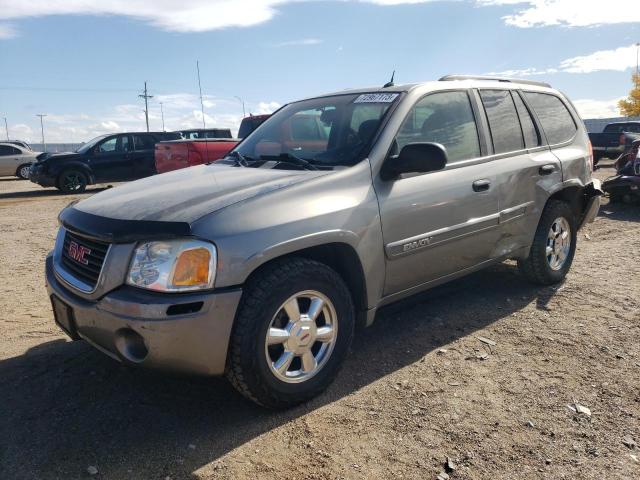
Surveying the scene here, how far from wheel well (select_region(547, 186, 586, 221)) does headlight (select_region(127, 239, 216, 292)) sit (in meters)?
3.43

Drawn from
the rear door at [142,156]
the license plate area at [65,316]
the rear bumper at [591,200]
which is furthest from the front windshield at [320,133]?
the rear door at [142,156]

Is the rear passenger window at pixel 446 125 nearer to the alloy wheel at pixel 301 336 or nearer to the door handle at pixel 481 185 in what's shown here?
the door handle at pixel 481 185

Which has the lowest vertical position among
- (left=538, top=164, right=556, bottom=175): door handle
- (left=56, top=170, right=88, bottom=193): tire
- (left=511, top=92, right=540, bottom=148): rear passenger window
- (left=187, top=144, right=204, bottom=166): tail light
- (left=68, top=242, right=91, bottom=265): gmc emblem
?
(left=56, top=170, right=88, bottom=193): tire

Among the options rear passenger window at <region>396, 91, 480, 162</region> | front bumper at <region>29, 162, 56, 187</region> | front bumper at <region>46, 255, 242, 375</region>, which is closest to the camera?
front bumper at <region>46, 255, 242, 375</region>

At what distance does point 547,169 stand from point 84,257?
11.9ft

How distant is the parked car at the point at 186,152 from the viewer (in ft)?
37.4

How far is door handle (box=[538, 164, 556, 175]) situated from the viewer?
14.6 ft

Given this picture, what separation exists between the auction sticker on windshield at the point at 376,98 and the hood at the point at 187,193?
0.82 m

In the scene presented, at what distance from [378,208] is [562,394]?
59.1 inches

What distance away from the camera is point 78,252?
9.70ft

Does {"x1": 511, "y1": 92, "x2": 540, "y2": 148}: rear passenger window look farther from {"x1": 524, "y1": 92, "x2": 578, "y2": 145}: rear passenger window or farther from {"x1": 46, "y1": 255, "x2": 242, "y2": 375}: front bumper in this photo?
{"x1": 46, "y1": 255, "x2": 242, "y2": 375}: front bumper

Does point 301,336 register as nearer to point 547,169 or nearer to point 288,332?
point 288,332

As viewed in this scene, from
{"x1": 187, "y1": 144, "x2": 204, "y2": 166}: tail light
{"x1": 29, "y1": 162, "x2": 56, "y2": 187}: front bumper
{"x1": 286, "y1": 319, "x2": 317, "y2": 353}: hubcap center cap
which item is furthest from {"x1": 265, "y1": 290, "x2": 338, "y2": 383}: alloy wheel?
{"x1": 29, "y1": 162, "x2": 56, "y2": 187}: front bumper

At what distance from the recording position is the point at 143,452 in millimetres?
2639
